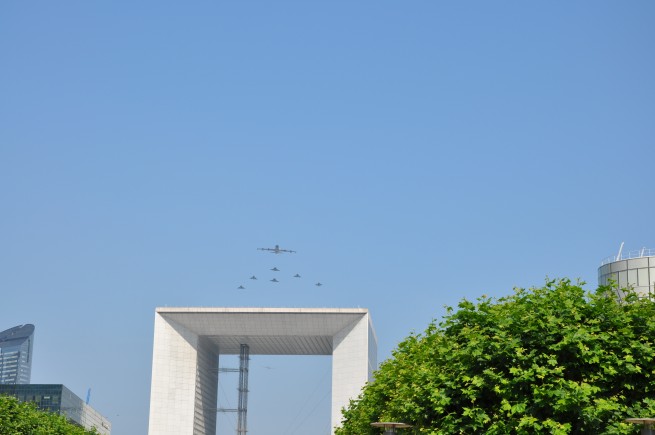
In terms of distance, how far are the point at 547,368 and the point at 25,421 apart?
2104 inches

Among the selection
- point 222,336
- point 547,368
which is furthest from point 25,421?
point 222,336

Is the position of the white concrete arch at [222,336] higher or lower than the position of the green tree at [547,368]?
higher

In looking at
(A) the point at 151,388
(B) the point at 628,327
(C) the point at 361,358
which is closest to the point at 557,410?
(B) the point at 628,327

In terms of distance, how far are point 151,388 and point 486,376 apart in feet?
395

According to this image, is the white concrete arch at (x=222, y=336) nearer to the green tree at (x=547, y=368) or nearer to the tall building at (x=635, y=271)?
the tall building at (x=635, y=271)

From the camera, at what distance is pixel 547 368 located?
129 feet

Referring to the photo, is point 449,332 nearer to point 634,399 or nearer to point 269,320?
point 634,399

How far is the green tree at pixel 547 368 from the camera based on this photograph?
38.4 meters

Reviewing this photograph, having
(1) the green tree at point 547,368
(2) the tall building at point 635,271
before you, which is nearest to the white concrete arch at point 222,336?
(2) the tall building at point 635,271

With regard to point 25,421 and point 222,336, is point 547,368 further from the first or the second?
point 222,336

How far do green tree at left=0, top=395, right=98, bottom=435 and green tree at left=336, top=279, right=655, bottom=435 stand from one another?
Result: 143 ft

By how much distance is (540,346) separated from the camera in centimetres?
4034

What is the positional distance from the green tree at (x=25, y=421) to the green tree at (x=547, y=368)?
43613 mm

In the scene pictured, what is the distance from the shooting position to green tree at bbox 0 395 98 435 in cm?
7806
